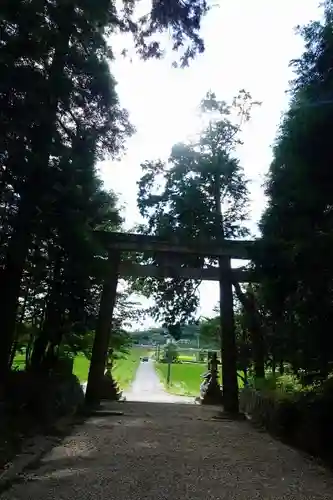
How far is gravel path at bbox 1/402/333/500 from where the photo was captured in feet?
12.7

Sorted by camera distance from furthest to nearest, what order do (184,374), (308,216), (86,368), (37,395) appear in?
1. (184,374)
2. (86,368)
3. (37,395)
4. (308,216)

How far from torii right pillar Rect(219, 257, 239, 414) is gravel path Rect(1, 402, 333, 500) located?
2870 millimetres

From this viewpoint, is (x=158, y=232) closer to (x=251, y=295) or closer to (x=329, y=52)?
(x=251, y=295)

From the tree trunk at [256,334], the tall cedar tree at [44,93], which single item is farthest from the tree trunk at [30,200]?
the tree trunk at [256,334]

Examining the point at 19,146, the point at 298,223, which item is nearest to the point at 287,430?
the point at 298,223

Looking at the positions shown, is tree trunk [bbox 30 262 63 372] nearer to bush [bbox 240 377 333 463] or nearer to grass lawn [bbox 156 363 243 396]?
bush [bbox 240 377 333 463]

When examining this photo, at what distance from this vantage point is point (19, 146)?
17.6 ft

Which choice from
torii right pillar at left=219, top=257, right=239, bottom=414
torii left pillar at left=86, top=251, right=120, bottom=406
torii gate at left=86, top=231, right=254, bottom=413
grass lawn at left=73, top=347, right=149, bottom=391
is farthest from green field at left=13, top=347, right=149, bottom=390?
torii right pillar at left=219, top=257, right=239, bottom=414

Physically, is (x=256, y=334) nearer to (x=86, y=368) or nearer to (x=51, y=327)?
(x=51, y=327)

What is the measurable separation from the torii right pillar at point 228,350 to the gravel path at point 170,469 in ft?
9.42

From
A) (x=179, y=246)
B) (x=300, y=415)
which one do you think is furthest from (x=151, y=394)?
(x=300, y=415)

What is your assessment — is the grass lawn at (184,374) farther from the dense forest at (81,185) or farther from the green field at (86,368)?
the dense forest at (81,185)

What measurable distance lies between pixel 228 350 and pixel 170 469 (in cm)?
585

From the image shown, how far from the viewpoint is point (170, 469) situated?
4.70 m
